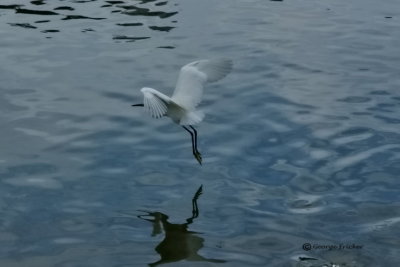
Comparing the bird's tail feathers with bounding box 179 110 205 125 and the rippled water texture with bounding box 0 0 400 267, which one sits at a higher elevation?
the bird's tail feathers with bounding box 179 110 205 125

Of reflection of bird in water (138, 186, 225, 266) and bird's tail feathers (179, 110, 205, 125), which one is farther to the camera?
bird's tail feathers (179, 110, 205, 125)

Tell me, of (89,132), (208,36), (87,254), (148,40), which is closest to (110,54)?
(148,40)

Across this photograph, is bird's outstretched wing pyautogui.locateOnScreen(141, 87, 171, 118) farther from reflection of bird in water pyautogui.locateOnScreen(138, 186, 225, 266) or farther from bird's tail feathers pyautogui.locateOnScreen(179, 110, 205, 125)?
reflection of bird in water pyautogui.locateOnScreen(138, 186, 225, 266)

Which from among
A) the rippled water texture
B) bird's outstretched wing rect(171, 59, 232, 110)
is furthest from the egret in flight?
the rippled water texture

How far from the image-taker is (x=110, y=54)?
12281 mm

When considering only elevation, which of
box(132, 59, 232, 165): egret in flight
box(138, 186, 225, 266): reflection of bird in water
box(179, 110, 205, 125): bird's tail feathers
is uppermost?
box(132, 59, 232, 165): egret in flight

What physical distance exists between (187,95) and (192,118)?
0.41 m

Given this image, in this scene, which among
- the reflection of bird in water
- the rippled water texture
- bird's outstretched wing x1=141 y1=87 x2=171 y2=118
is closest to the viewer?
the reflection of bird in water

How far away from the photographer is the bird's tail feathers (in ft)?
26.3

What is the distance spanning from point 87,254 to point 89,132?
260 cm

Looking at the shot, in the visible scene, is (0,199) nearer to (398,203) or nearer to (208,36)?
(398,203)

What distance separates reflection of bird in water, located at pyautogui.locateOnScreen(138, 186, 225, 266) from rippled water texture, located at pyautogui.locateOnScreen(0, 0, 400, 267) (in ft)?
0.06

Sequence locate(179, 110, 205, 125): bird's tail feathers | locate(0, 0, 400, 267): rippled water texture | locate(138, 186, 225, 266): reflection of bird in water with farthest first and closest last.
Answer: locate(179, 110, 205, 125): bird's tail feathers < locate(0, 0, 400, 267): rippled water texture < locate(138, 186, 225, 266): reflection of bird in water

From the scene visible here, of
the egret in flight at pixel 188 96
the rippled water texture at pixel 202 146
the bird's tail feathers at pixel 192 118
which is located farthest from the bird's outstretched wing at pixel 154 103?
the rippled water texture at pixel 202 146
